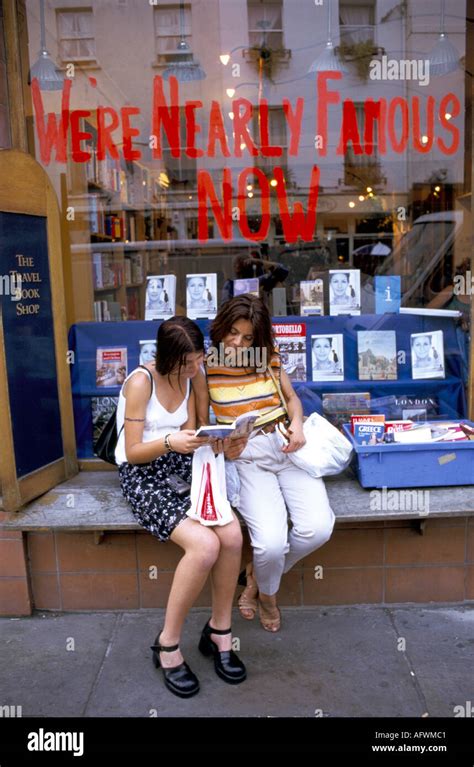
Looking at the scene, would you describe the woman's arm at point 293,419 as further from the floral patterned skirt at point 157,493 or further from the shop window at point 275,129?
the shop window at point 275,129

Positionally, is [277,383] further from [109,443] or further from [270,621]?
[270,621]

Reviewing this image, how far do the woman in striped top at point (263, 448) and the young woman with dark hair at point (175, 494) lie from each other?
0.66 feet

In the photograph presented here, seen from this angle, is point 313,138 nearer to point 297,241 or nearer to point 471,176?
point 297,241

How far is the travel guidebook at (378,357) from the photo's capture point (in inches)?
158

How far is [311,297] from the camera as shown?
416cm

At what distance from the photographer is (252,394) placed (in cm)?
306

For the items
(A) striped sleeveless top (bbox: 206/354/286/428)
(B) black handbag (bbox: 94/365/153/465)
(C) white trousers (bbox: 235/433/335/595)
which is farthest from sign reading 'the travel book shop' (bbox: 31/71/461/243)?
(C) white trousers (bbox: 235/433/335/595)

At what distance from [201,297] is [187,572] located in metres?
2.04

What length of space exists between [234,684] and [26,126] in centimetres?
311

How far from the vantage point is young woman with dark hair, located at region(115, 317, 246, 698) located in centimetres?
262

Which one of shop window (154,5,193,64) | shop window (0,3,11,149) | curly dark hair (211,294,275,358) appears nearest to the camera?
curly dark hair (211,294,275,358)

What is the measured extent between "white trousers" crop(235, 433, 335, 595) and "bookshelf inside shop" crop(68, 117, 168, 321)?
153 centimetres

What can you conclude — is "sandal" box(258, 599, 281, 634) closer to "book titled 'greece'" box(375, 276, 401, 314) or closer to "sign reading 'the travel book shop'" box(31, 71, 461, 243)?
"book titled 'greece'" box(375, 276, 401, 314)

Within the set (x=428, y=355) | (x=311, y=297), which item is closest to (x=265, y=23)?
(x=311, y=297)
